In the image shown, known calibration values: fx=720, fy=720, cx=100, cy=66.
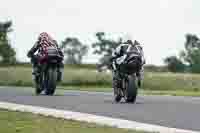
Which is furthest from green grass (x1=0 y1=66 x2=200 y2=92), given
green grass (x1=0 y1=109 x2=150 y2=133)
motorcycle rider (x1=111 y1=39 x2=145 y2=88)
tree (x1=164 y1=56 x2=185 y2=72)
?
tree (x1=164 y1=56 x2=185 y2=72)

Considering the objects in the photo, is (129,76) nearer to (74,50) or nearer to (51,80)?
(51,80)

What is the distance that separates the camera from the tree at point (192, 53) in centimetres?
11019

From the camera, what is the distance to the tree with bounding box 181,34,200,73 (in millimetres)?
110188

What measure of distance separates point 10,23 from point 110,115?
3974 inches

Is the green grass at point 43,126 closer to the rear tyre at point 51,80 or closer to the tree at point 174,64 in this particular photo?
the rear tyre at point 51,80

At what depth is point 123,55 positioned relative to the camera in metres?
19.9

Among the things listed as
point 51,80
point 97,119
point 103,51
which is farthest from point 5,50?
point 97,119

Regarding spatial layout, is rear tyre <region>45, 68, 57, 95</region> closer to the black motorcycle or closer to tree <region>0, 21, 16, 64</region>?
the black motorcycle

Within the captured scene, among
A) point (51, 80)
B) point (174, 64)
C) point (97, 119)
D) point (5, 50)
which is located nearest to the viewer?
point (97, 119)

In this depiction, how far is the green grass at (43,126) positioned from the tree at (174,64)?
94.6 metres

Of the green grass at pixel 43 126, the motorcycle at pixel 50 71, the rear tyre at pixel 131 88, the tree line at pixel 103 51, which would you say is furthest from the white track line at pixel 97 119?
the tree line at pixel 103 51

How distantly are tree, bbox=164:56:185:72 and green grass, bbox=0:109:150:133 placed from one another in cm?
9464

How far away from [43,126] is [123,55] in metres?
8.00

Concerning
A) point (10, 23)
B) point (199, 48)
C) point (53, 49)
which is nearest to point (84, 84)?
point (53, 49)
